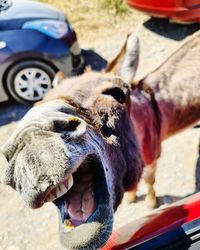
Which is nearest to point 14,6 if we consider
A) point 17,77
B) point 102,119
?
point 17,77

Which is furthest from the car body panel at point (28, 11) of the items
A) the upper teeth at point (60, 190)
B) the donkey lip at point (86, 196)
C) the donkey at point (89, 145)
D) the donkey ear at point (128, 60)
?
the upper teeth at point (60, 190)

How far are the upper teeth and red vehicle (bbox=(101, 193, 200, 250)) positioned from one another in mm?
392

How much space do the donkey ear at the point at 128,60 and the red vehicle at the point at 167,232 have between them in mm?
1268

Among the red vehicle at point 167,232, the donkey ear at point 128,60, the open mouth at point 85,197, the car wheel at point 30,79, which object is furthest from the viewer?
the car wheel at point 30,79

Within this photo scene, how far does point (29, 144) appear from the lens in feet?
7.58

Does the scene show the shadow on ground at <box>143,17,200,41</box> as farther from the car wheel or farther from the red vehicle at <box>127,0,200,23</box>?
the car wheel

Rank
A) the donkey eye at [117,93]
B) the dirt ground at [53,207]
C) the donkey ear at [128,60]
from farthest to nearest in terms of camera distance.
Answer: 1. the dirt ground at [53,207]
2. the donkey ear at [128,60]
3. the donkey eye at [117,93]

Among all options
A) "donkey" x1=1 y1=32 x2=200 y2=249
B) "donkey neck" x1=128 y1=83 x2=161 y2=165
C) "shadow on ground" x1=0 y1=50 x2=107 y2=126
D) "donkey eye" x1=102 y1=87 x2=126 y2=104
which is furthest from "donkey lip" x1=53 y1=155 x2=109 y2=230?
"shadow on ground" x1=0 y1=50 x2=107 y2=126

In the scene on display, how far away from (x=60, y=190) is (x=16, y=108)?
5.10 metres

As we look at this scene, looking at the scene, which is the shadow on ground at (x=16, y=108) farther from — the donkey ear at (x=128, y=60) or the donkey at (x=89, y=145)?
the donkey ear at (x=128, y=60)

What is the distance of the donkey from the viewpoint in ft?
7.54

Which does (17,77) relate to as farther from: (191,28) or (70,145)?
(70,145)

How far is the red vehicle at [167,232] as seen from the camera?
7.43 feet

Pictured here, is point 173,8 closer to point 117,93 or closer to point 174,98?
point 174,98
